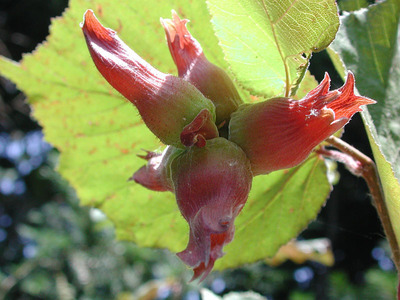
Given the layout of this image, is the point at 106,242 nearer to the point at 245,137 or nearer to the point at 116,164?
the point at 116,164

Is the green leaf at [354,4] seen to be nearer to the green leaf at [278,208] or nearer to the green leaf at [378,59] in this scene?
the green leaf at [378,59]

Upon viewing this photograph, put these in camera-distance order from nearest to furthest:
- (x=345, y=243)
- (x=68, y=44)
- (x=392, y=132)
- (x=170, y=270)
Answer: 1. (x=392, y=132)
2. (x=68, y=44)
3. (x=170, y=270)
4. (x=345, y=243)

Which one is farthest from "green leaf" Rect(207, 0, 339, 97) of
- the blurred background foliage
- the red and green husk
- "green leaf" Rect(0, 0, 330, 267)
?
the blurred background foliage

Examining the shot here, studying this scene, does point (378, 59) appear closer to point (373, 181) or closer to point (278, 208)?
point (373, 181)

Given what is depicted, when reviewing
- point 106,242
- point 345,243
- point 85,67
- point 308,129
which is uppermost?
point 308,129

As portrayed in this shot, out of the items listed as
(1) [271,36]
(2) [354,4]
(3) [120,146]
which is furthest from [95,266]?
(1) [271,36]

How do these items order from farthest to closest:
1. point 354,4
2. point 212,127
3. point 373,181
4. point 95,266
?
point 95,266, point 354,4, point 373,181, point 212,127

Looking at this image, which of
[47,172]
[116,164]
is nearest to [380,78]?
[116,164]
